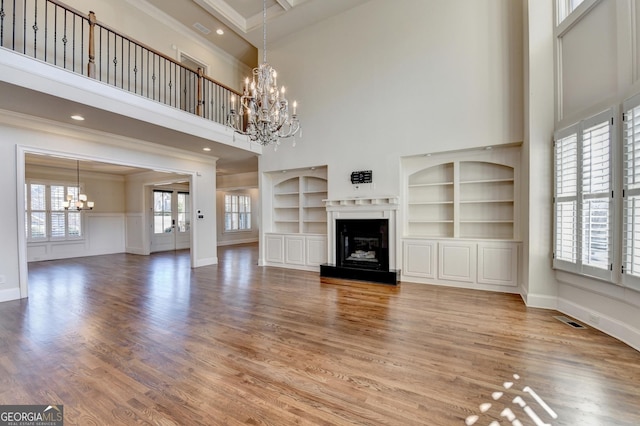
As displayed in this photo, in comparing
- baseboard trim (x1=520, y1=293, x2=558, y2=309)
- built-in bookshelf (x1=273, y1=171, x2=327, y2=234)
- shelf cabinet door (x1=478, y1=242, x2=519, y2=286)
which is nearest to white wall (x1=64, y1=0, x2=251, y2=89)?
built-in bookshelf (x1=273, y1=171, x2=327, y2=234)

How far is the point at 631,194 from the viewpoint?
2.75 metres

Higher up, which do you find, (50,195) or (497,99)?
(497,99)

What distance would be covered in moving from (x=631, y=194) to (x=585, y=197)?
595 mm

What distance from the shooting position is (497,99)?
4711 millimetres

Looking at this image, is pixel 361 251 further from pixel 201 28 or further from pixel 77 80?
pixel 201 28

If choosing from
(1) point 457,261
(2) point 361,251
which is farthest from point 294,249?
(1) point 457,261

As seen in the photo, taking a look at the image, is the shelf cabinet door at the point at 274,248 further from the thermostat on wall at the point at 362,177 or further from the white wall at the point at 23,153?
the white wall at the point at 23,153

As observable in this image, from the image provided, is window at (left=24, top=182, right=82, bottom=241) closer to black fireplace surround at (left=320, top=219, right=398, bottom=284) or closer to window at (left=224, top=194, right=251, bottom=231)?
window at (left=224, top=194, right=251, bottom=231)

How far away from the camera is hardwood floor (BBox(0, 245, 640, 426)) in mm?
1889

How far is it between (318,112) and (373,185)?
2.21 meters

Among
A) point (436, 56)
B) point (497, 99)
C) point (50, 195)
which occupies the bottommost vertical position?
point (50, 195)

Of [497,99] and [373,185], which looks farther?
[373,185]

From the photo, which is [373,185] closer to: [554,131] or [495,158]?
[495,158]

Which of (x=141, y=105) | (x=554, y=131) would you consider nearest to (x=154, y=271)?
(x=141, y=105)
